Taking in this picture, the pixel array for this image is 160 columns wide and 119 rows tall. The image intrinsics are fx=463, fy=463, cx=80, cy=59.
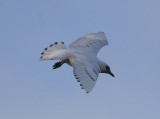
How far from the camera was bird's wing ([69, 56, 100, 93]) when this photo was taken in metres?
10.7

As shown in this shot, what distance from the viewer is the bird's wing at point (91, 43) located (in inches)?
565

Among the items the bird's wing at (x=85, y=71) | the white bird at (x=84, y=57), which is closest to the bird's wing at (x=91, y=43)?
the white bird at (x=84, y=57)

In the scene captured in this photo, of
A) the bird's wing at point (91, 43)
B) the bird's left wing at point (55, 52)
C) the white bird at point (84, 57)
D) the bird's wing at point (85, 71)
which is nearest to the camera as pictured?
the bird's wing at point (85, 71)

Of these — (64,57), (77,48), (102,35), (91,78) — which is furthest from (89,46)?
(91,78)

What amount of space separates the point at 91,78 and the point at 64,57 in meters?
1.40

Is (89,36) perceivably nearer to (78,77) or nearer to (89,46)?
(89,46)

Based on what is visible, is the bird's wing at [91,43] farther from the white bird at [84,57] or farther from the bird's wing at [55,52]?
the bird's wing at [55,52]

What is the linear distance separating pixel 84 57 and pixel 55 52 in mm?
1149

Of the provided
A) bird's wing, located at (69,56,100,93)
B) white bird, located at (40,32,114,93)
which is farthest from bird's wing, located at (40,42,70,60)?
bird's wing, located at (69,56,100,93)

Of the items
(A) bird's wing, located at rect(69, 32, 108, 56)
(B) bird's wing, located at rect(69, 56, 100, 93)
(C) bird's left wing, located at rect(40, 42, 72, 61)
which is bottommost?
(B) bird's wing, located at rect(69, 56, 100, 93)

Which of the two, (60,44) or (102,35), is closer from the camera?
(60,44)

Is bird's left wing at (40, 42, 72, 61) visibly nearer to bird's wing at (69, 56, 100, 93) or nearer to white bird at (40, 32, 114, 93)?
white bird at (40, 32, 114, 93)

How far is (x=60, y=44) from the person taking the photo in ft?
46.1

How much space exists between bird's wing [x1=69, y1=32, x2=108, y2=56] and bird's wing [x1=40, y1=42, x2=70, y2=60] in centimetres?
43
